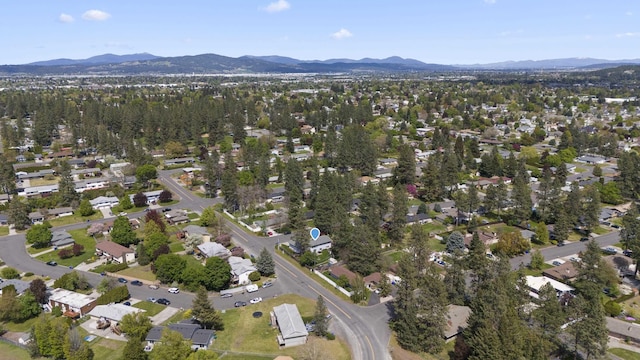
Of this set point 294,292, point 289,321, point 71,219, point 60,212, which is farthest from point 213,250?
point 60,212

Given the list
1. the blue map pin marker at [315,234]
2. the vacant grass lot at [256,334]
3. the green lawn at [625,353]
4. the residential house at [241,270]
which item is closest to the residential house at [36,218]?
the residential house at [241,270]

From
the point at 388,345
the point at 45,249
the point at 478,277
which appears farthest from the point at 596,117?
the point at 45,249

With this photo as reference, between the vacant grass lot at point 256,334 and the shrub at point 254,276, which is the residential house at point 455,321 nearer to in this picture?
the vacant grass lot at point 256,334

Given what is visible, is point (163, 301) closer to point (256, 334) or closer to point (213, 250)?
point (213, 250)

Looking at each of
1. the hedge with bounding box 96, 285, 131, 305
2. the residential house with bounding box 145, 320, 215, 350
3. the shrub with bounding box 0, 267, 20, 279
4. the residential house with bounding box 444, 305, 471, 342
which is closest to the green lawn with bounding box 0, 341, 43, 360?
the hedge with bounding box 96, 285, 131, 305

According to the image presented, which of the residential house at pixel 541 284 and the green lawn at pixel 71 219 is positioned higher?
the residential house at pixel 541 284

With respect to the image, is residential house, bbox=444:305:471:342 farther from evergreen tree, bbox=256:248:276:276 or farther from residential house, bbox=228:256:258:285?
residential house, bbox=228:256:258:285

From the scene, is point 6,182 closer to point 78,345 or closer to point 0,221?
point 0,221
